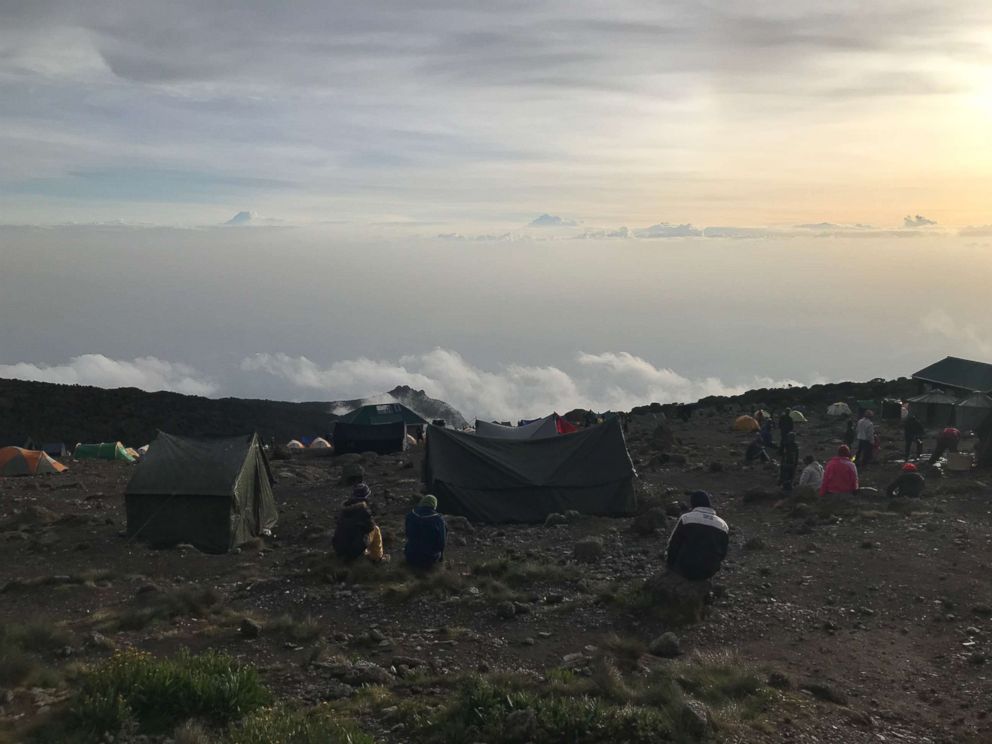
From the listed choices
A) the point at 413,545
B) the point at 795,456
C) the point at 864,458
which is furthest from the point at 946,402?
the point at 413,545

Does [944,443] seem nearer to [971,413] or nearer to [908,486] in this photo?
[908,486]

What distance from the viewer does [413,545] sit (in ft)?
48.7

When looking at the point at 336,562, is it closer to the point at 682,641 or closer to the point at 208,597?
the point at 208,597

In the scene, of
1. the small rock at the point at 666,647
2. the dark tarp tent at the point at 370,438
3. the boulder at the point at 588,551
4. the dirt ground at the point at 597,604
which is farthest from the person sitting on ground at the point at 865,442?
the dark tarp tent at the point at 370,438

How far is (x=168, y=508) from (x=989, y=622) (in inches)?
564

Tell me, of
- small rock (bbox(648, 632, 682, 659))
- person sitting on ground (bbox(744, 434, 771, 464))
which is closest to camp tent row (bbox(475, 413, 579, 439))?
person sitting on ground (bbox(744, 434, 771, 464))

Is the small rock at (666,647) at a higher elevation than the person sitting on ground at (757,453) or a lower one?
lower

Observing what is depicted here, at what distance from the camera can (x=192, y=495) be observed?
1780cm

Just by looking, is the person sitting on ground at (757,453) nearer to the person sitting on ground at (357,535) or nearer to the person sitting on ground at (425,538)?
the person sitting on ground at (425,538)

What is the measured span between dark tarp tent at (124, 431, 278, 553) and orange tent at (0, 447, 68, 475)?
1404 cm

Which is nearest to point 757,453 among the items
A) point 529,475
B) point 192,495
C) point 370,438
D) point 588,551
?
point 529,475

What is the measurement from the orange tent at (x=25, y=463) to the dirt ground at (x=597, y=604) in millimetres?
8518

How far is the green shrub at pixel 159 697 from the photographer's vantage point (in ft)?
27.1

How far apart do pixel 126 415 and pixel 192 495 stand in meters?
46.4
